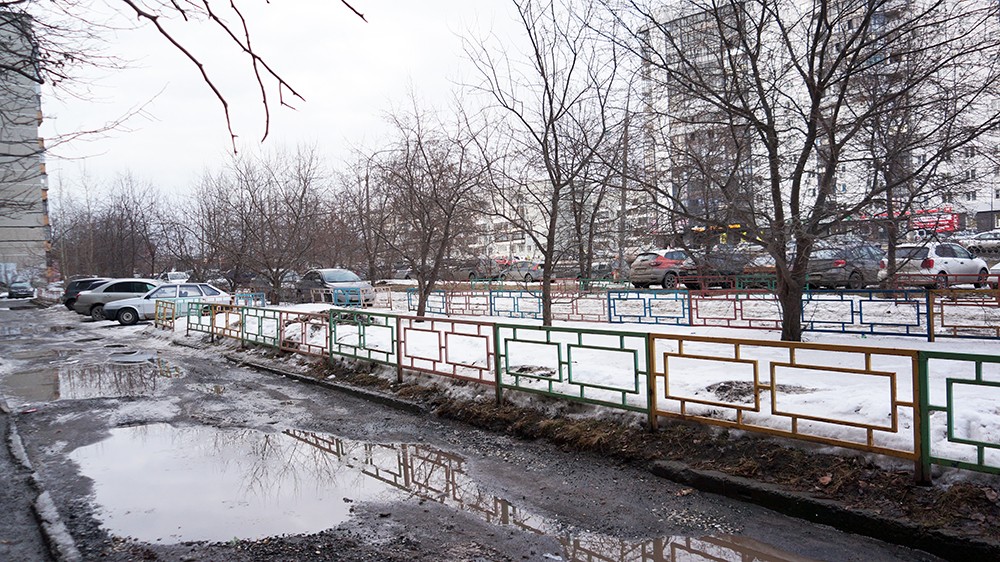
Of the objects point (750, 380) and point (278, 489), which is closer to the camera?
point (278, 489)

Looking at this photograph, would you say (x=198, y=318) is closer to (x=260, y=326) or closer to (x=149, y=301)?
(x=260, y=326)

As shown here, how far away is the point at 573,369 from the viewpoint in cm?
714

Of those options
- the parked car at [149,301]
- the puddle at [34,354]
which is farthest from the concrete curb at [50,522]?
the parked car at [149,301]

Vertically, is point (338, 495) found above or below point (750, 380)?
below

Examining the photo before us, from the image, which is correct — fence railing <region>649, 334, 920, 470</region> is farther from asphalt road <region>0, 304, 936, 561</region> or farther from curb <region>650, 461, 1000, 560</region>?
asphalt road <region>0, 304, 936, 561</region>

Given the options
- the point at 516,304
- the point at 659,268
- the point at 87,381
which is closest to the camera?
the point at 87,381

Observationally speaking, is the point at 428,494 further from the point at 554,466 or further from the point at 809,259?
the point at 809,259

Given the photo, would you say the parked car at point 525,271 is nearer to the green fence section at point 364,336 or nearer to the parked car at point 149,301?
the parked car at point 149,301

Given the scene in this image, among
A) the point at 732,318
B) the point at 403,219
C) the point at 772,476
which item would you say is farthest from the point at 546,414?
the point at 403,219

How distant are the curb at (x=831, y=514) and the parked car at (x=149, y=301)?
20087 millimetres

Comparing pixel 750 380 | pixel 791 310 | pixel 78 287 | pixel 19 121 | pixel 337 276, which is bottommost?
pixel 750 380

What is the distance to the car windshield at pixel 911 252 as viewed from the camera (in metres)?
9.33

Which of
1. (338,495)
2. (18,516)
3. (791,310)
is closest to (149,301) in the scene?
(18,516)

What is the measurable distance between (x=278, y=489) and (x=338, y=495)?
57cm
